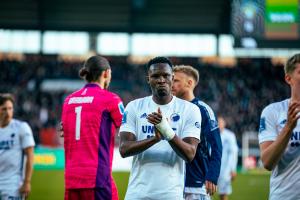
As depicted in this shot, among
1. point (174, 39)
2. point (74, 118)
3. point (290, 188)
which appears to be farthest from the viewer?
point (174, 39)

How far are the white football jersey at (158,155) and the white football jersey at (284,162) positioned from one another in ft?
1.90

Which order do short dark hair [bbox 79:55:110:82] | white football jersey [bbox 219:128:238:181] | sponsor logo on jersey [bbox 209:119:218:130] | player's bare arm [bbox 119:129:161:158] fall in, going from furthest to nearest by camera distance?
white football jersey [bbox 219:128:238:181] → sponsor logo on jersey [bbox 209:119:218:130] → short dark hair [bbox 79:55:110:82] → player's bare arm [bbox 119:129:161:158]

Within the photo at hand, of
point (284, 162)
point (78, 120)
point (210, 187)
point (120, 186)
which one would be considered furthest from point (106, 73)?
point (120, 186)

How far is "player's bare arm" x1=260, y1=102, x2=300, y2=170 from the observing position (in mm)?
4074

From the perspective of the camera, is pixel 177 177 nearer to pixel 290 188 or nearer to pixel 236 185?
pixel 290 188

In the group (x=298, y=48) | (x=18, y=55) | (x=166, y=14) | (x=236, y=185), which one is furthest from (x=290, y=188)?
(x=18, y=55)

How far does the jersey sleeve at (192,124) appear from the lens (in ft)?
15.7

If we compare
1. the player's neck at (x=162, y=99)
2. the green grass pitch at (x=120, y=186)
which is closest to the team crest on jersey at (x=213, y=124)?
the player's neck at (x=162, y=99)

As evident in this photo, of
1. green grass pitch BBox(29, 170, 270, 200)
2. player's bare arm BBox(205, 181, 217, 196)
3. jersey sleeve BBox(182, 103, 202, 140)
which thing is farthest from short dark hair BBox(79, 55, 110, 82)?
green grass pitch BBox(29, 170, 270, 200)

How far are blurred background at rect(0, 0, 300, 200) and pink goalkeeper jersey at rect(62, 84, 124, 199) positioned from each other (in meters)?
23.6

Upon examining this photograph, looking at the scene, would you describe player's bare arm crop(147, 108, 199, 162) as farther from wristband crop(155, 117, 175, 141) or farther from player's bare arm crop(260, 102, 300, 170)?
player's bare arm crop(260, 102, 300, 170)

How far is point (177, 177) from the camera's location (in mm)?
4762

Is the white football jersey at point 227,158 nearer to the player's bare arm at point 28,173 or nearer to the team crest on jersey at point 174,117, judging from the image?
the player's bare arm at point 28,173

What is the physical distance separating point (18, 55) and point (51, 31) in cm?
310
